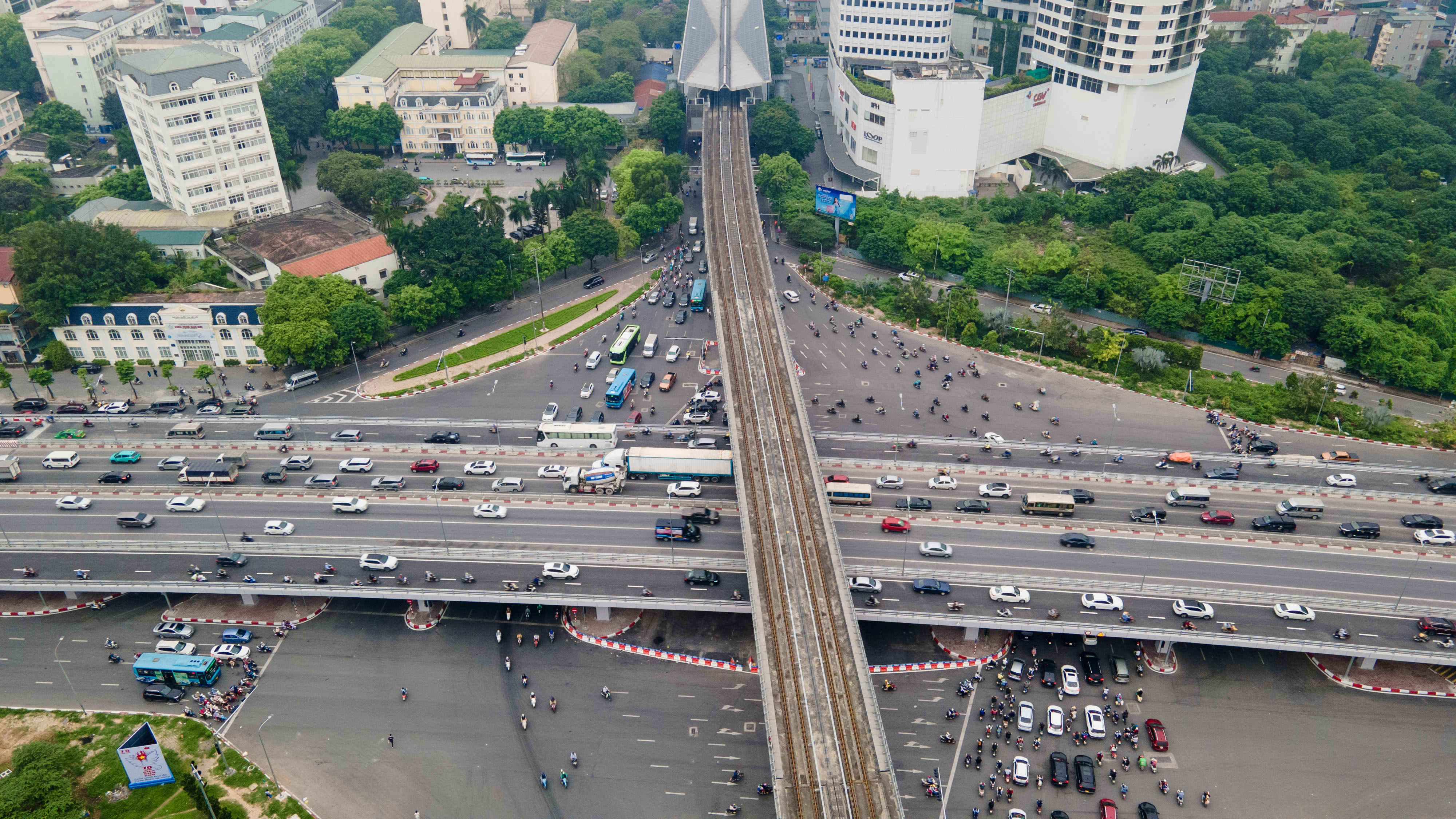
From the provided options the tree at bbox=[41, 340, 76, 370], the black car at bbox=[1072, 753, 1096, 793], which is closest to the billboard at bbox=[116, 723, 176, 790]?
the black car at bbox=[1072, 753, 1096, 793]

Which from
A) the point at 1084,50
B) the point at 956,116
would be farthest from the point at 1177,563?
the point at 1084,50

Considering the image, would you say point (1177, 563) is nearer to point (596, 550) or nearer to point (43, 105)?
point (596, 550)

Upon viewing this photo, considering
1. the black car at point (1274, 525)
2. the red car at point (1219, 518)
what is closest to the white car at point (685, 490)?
the red car at point (1219, 518)

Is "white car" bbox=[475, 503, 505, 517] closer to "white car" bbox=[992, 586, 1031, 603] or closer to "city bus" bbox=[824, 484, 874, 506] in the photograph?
"city bus" bbox=[824, 484, 874, 506]

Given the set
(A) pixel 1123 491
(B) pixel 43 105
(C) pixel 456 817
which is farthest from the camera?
(B) pixel 43 105

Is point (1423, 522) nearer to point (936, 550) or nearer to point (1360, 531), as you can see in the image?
point (1360, 531)

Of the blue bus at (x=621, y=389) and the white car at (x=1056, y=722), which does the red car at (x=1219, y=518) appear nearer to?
the white car at (x=1056, y=722)
